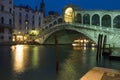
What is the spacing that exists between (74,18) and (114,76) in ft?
158

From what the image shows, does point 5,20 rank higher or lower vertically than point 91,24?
higher

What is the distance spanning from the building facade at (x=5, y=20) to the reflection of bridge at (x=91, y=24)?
27.3 feet

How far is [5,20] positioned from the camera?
5569 centimetres

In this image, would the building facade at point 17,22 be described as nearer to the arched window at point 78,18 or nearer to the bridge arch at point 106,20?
the arched window at point 78,18

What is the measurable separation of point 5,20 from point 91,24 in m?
18.2

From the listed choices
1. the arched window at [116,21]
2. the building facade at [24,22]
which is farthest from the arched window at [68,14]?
the building facade at [24,22]

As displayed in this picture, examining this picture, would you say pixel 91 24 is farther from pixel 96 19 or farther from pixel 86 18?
pixel 86 18

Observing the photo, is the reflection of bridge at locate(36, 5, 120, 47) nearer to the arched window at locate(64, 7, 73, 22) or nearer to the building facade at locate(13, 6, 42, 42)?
the arched window at locate(64, 7, 73, 22)

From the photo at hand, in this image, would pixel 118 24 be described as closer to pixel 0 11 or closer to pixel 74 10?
pixel 74 10

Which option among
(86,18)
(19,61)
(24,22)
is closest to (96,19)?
(86,18)

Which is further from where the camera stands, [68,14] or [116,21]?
[68,14]

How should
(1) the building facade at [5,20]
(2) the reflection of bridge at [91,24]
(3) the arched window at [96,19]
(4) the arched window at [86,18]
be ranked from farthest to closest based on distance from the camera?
(4) the arched window at [86,18] → (3) the arched window at [96,19] → (1) the building facade at [5,20] → (2) the reflection of bridge at [91,24]

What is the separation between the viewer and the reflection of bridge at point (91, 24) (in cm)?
4684

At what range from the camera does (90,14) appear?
2218 inches
